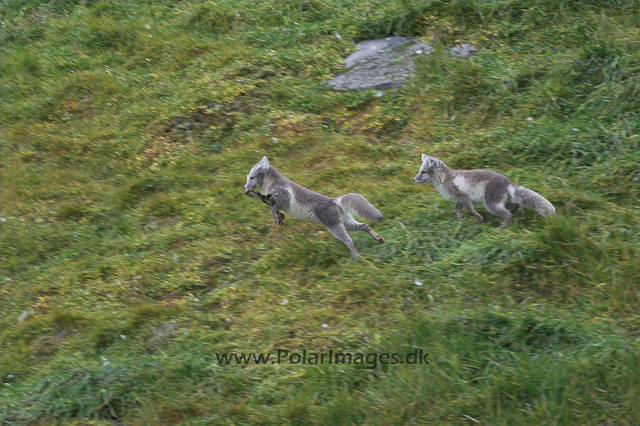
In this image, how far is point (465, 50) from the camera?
982cm

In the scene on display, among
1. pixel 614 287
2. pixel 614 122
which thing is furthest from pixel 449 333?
pixel 614 122

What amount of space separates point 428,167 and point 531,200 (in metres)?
1.18

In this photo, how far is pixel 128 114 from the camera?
10.2 metres

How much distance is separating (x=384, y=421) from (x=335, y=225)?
2470 mm

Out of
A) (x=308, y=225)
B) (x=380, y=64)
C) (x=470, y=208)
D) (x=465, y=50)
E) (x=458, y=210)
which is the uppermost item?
(x=465, y=50)

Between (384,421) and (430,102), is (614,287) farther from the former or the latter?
(430,102)

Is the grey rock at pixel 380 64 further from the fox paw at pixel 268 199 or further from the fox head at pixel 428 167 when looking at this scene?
the fox paw at pixel 268 199

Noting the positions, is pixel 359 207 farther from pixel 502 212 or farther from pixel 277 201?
Result: pixel 502 212

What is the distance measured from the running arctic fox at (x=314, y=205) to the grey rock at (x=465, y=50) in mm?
3896

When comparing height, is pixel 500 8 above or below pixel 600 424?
above

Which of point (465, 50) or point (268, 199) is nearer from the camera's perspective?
point (268, 199)

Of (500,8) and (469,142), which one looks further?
(500,8)

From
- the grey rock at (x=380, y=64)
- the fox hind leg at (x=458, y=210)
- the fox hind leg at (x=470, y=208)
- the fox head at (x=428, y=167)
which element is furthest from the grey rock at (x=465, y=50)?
the fox hind leg at (x=470, y=208)

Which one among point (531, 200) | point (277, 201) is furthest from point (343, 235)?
point (531, 200)
